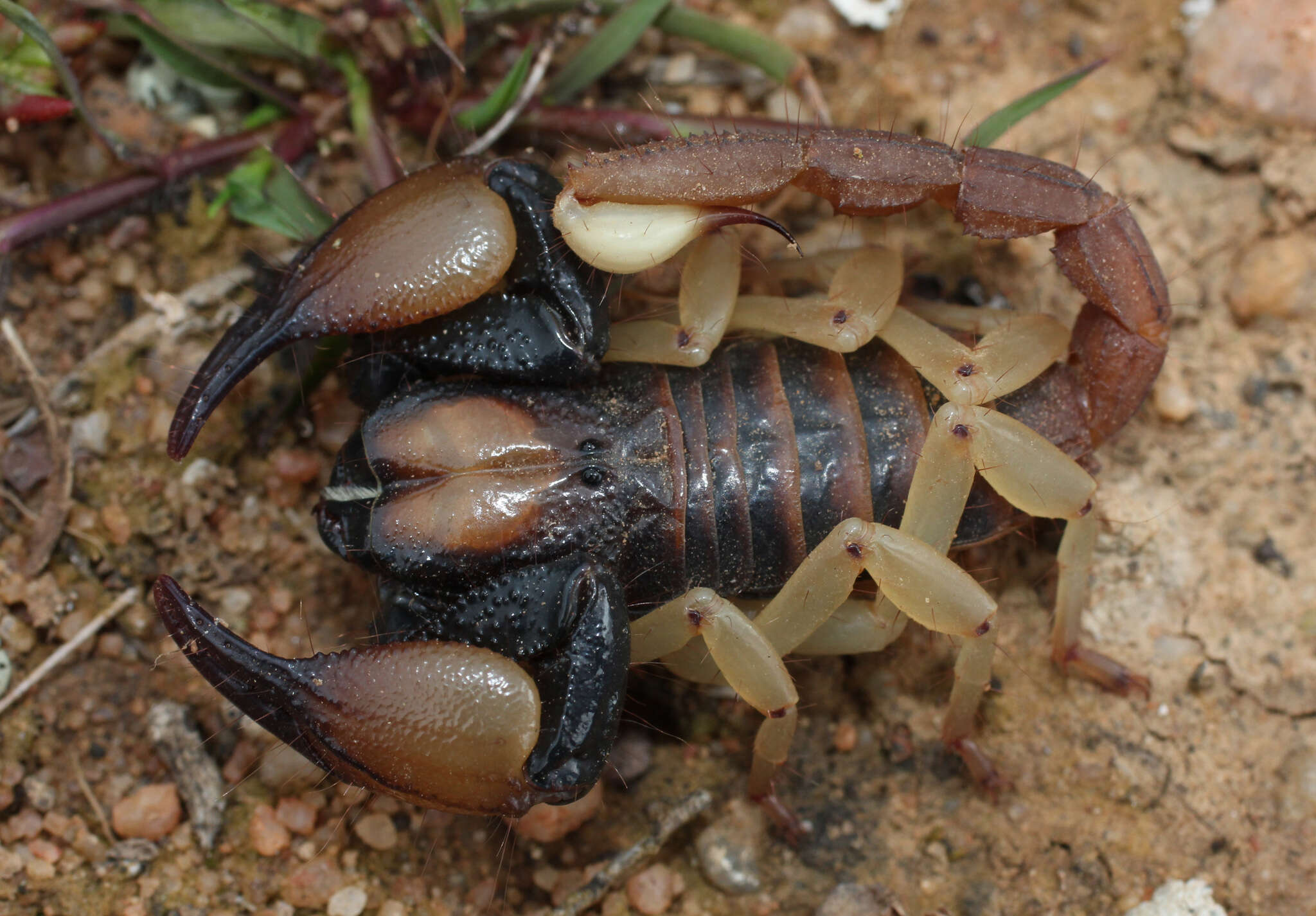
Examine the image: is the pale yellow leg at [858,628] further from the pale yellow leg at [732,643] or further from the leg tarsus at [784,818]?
the leg tarsus at [784,818]

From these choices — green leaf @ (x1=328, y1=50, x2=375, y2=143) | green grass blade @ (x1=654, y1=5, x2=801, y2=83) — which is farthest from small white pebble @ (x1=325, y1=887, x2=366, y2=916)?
green grass blade @ (x1=654, y1=5, x2=801, y2=83)

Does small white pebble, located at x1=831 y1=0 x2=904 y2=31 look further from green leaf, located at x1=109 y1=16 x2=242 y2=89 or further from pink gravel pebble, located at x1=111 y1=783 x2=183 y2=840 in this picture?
pink gravel pebble, located at x1=111 y1=783 x2=183 y2=840

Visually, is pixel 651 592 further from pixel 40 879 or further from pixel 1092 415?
pixel 40 879

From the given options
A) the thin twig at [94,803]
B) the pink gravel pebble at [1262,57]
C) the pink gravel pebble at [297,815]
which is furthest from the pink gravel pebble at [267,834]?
the pink gravel pebble at [1262,57]

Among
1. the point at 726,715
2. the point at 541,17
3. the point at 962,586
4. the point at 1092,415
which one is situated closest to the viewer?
the point at 962,586

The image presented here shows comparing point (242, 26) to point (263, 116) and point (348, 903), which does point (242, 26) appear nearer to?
point (263, 116)

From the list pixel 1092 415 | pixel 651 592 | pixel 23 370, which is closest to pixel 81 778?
pixel 23 370
